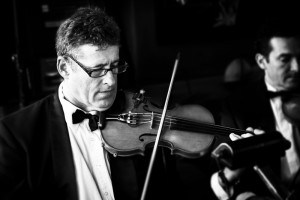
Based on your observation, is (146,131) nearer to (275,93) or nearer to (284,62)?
(275,93)

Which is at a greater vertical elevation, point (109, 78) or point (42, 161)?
point (109, 78)

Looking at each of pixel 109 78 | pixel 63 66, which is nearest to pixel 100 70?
pixel 109 78

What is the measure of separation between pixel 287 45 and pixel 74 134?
1402 millimetres

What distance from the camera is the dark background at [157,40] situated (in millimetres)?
3695

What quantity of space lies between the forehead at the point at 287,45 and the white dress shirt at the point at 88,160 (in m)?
1.25

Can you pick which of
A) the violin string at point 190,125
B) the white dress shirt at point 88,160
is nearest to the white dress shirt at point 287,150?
the violin string at point 190,125

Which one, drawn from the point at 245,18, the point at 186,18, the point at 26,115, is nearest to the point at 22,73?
the point at 26,115

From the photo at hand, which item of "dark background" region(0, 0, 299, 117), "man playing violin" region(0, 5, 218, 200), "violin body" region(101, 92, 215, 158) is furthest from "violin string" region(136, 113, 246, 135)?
"dark background" region(0, 0, 299, 117)

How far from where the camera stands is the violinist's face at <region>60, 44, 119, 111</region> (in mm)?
1523

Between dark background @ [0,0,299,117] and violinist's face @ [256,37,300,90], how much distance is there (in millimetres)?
1471

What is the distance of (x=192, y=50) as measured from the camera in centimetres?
459

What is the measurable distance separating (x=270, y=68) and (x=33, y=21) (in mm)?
2721

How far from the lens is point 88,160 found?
1.60 m

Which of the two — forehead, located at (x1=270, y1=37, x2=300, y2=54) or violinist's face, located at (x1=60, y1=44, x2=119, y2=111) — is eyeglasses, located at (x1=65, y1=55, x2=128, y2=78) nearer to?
violinist's face, located at (x1=60, y1=44, x2=119, y2=111)
